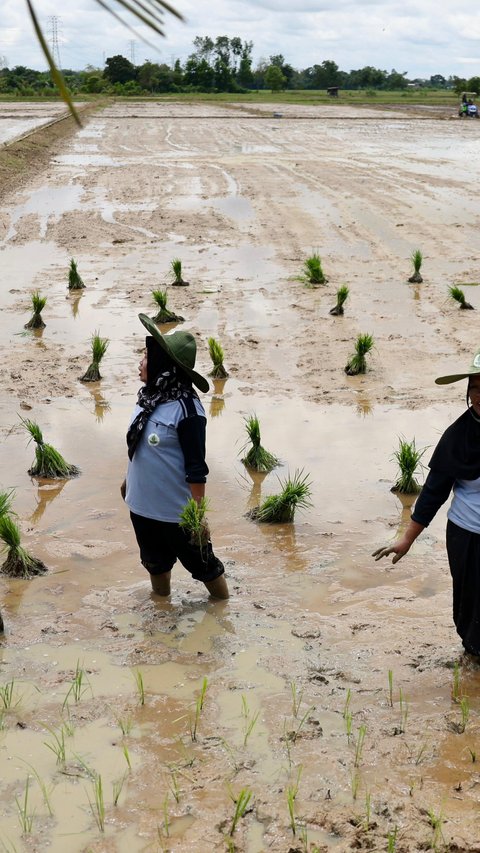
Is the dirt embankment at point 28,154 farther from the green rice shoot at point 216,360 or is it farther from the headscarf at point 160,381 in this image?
the headscarf at point 160,381

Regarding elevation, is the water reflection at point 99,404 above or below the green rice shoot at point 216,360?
below

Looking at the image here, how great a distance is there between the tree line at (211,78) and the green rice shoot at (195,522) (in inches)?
1909

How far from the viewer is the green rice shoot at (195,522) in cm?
416

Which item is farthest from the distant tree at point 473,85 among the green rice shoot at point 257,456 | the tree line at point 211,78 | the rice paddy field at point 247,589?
the green rice shoot at point 257,456

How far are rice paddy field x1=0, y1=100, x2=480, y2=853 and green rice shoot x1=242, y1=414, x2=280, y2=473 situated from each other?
8 cm

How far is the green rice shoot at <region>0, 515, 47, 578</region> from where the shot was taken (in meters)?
4.84

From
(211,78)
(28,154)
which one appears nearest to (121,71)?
(211,78)

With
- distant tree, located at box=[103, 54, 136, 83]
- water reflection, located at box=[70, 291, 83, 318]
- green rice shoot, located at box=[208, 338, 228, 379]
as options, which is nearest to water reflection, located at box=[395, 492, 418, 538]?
green rice shoot, located at box=[208, 338, 228, 379]

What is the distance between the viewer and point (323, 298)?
10.4 m

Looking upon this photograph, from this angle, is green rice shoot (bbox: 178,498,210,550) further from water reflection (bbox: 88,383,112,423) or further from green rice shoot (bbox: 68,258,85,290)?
green rice shoot (bbox: 68,258,85,290)

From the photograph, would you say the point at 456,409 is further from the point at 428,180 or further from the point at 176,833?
the point at 428,180

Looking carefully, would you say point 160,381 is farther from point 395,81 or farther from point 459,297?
point 395,81

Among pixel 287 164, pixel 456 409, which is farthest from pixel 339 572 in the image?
pixel 287 164

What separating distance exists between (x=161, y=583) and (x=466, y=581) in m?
1.55
